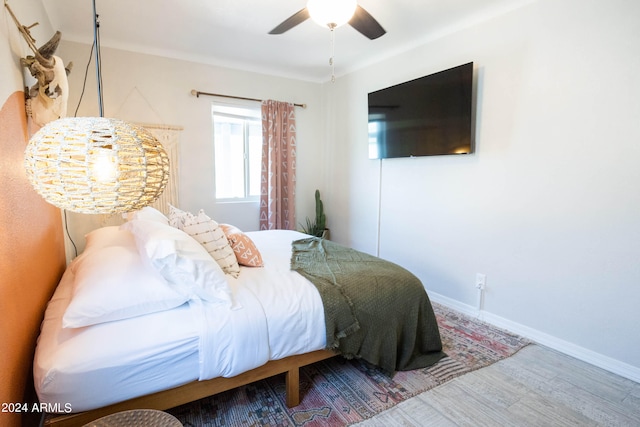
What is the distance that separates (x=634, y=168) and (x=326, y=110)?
319 centimetres

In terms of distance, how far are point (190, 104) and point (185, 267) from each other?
2586 millimetres

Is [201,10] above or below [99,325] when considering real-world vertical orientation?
above

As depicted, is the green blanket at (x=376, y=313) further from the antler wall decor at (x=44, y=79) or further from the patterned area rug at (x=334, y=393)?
the antler wall decor at (x=44, y=79)

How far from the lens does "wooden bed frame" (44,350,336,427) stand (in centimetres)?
123

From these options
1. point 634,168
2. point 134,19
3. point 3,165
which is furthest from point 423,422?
point 134,19

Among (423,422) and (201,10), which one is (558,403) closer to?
(423,422)

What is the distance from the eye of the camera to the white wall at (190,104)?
10.1 feet

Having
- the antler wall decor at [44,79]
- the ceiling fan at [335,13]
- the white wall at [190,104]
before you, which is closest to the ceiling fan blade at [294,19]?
the ceiling fan at [335,13]

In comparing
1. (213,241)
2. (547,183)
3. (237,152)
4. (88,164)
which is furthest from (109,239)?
(547,183)

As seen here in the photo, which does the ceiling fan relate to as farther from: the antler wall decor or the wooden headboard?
the wooden headboard

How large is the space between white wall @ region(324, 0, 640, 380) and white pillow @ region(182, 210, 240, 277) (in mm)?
1966

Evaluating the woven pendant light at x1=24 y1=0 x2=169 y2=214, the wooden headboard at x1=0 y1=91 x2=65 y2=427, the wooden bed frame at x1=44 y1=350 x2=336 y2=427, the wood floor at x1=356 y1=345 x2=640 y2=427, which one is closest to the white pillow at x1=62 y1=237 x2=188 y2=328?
the wooden headboard at x1=0 y1=91 x2=65 y2=427

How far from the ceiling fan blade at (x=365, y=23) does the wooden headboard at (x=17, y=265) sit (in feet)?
5.72

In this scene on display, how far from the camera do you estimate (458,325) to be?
2.61 meters
